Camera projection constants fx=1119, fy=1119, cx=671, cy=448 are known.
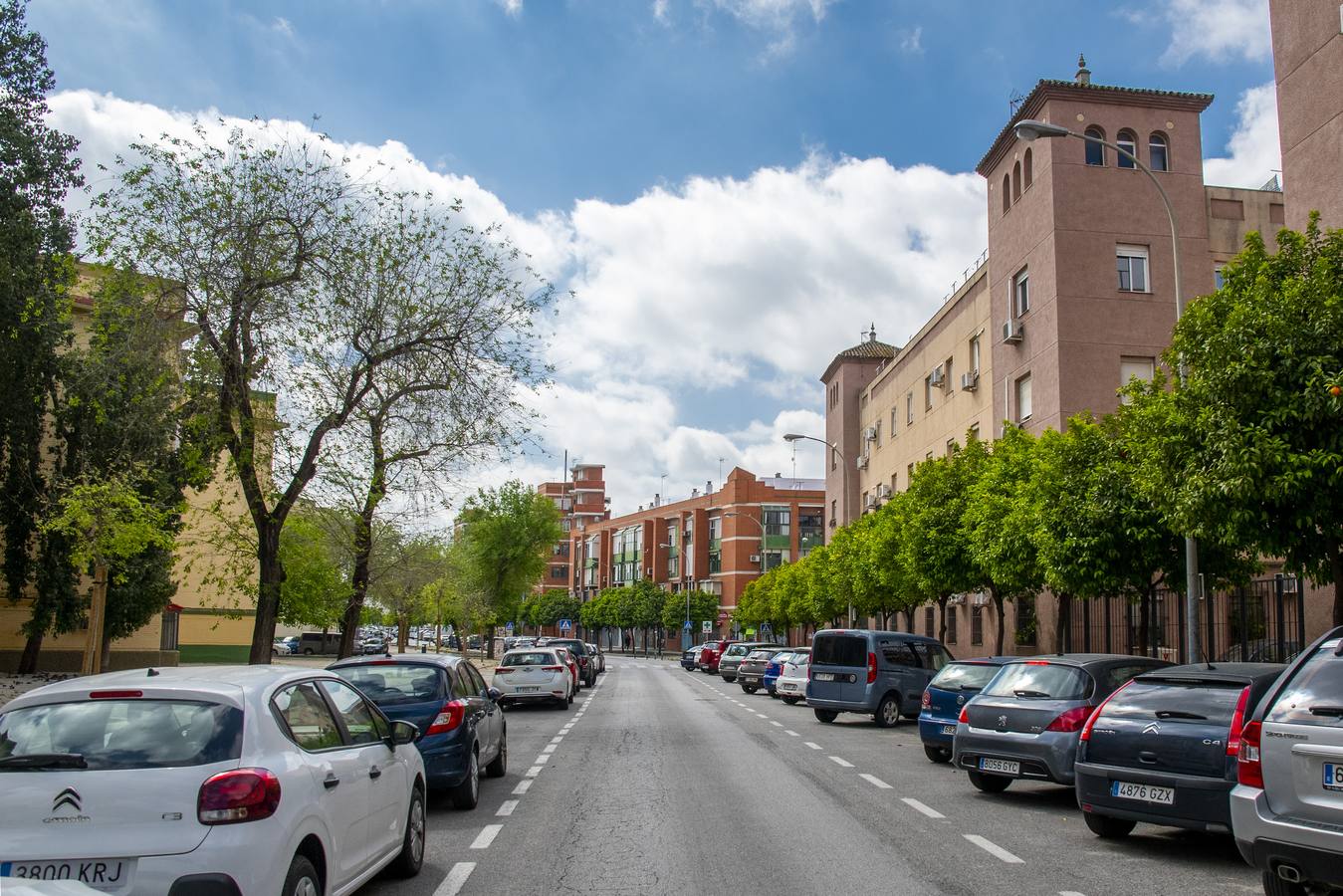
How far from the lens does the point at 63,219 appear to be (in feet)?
90.3

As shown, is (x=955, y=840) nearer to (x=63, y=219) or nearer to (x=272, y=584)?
(x=272, y=584)

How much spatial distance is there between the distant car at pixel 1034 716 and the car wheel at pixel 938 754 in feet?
10.8

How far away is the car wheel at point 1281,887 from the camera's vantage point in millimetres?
6625

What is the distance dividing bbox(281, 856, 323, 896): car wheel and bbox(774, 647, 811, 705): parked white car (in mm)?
26587

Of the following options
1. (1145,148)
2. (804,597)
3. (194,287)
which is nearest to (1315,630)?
(1145,148)

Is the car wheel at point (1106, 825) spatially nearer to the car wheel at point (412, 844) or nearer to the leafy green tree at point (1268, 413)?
the leafy green tree at point (1268, 413)

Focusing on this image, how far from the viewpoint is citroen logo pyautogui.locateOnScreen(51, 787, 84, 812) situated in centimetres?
507

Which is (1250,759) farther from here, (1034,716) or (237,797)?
(237,797)

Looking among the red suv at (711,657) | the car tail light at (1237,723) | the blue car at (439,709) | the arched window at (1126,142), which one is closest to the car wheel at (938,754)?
the blue car at (439,709)

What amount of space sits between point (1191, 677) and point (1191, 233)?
25.5 m

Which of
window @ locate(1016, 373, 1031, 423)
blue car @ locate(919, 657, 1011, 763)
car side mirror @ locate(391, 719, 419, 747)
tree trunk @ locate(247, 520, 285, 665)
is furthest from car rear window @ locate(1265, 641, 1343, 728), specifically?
window @ locate(1016, 373, 1031, 423)

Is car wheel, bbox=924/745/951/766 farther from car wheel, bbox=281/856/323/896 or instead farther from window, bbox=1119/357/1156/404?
window, bbox=1119/357/1156/404

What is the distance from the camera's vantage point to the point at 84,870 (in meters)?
4.96

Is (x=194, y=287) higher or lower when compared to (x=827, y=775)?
higher
